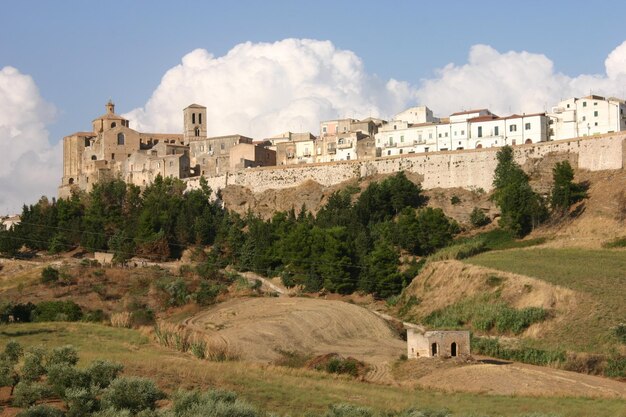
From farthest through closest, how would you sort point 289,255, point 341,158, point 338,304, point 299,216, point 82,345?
point 341,158, point 299,216, point 289,255, point 338,304, point 82,345

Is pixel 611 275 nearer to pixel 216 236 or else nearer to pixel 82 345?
pixel 82 345

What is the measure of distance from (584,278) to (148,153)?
4798 centimetres

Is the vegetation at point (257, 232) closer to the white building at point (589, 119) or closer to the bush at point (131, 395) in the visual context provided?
the white building at point (589, 119)

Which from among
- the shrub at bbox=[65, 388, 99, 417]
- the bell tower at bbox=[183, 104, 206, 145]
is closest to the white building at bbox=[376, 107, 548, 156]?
the bell tower at bbox=[183, 104, 206, 145]

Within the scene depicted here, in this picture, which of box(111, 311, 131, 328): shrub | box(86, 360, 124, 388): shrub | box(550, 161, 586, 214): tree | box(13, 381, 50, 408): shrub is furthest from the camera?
box(550, 161, 586, 214): tree

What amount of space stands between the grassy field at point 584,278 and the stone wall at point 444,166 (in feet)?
32.2

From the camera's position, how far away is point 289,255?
6506 cm

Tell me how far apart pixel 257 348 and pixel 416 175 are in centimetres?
3103

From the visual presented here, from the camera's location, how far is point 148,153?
89750mm

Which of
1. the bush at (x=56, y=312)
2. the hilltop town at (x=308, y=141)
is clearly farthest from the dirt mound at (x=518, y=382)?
the hilltop town at (x=308, y=141)

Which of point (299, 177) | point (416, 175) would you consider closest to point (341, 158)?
point (299, 177)

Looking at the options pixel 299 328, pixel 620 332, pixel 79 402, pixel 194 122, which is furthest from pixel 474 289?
pixel 194 122

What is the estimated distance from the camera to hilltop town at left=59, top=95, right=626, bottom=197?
250 ft

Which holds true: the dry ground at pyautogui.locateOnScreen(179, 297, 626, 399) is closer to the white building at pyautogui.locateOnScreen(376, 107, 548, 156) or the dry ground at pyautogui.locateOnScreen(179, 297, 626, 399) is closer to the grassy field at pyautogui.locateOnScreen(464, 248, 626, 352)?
the grassy field at pyautogui.locateOnScreen(464, 248, 626, 352)
